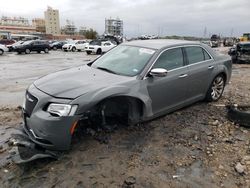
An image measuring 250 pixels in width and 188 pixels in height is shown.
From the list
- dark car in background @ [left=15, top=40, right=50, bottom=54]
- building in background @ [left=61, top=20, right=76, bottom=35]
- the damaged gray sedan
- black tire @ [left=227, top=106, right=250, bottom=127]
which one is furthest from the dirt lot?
building in background @ [left=61, top=20, right=76, bottom=35]

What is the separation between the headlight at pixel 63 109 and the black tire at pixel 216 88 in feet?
12.0

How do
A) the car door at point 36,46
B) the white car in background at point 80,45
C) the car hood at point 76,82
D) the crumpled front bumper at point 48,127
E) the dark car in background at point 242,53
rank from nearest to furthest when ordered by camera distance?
the crumpled front bumper at point 48,127
the car hood at point 76,82
the dark car in background at point 242,53
the car door at point 36,46
the white car in background at point 80,45

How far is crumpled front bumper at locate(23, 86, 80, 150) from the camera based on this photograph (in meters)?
3.16

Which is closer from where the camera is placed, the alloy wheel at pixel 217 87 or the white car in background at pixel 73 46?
the alloy wheel at pixel 217 87

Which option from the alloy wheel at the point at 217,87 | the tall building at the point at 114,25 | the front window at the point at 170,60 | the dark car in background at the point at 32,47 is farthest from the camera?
the tall building at the point at 114,25

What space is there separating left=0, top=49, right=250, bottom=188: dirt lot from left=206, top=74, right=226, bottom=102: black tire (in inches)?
38.0

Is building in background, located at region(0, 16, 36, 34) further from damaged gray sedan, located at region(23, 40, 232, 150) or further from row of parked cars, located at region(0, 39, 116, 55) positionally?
damaged gray sedan, located at region(23, 40, 232, 150)

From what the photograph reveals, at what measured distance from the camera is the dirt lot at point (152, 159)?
9.93 ft

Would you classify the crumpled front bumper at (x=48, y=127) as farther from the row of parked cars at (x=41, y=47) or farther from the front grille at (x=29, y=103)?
the row of parked cars at (x=41, y=47)

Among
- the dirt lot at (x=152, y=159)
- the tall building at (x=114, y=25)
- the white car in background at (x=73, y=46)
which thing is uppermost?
the tall building at (x=114, y=25)

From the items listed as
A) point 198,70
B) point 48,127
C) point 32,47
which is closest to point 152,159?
point 48,127

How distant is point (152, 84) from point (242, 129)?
6.44 ft

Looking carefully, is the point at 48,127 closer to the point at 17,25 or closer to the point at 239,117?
the point at 239,117

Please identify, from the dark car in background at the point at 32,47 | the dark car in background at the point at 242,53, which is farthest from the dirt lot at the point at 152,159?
the dark car in background at the point at 32,47
